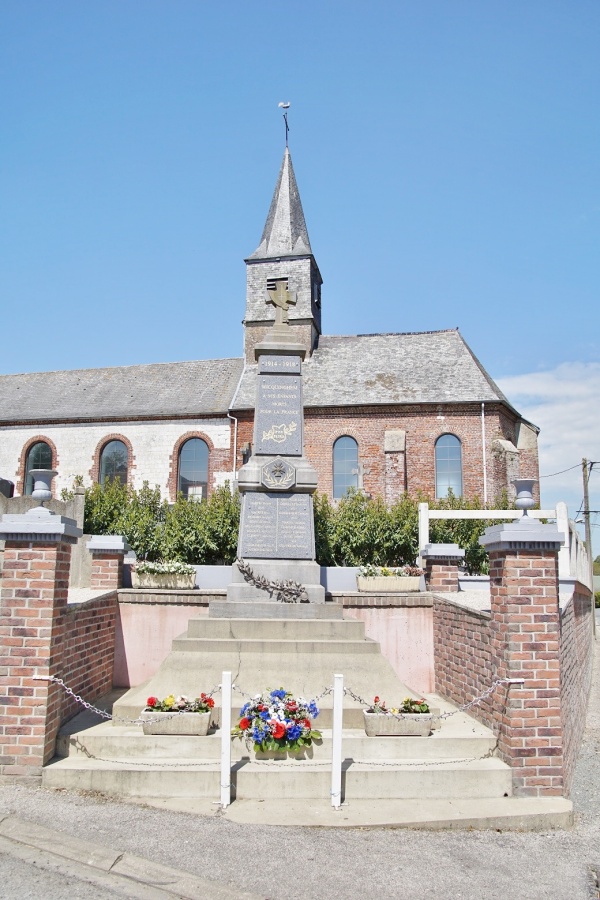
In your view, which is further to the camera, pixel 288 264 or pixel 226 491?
pixel 288 264

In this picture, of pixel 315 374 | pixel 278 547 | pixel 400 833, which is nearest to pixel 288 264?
pixel 315 374

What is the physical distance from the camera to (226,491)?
1953cm

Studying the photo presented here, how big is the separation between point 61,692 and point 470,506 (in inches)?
644

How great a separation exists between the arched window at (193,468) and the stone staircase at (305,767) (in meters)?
18.2

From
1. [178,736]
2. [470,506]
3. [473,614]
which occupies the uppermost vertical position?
[470,506]

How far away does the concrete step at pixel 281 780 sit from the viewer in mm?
5727

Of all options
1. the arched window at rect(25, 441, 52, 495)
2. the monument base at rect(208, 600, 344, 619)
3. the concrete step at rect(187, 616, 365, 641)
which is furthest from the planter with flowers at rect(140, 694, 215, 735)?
the arched window at rect(25, 441, 52, 495)

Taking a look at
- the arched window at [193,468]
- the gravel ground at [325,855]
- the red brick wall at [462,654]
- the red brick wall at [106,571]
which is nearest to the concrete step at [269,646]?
the red brick wall at [462,654]

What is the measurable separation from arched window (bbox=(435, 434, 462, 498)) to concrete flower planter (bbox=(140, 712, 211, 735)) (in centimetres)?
1868

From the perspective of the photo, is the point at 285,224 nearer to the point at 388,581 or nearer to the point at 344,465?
the point at 344,465

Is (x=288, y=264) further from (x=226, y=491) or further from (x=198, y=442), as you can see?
(x=226, y=491)

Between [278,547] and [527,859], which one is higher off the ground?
[278,547]

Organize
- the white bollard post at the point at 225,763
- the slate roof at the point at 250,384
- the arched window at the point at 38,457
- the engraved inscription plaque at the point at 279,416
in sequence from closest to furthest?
the white bollard post at the point at 225,763
the engraved inscription plaque at the point at 279,416
the slate roof at the point at 250,384
the arched window at the point at 38,457

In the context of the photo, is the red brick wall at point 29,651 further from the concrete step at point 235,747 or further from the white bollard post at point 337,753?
the white bollard post at point 337,753
